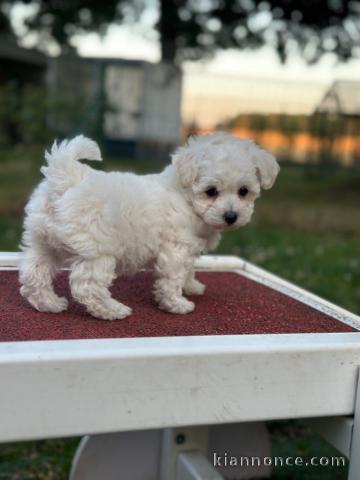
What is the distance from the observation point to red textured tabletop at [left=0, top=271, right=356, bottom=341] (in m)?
1.83

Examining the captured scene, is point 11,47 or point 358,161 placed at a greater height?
point 11,47

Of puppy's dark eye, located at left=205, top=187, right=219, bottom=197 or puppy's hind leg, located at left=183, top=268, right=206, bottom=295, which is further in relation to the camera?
puppy's hind leg, located at left=183, top=268, right=206, bottom=295

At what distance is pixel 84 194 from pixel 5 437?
80 cm

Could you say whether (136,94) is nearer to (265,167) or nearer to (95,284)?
(265,167)

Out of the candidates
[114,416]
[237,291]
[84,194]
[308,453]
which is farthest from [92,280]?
[308,453]

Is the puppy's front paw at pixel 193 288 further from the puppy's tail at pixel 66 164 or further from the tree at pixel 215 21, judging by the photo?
the tree at pixel 215 21

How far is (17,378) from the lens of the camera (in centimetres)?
146

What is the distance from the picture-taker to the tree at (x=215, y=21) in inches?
468

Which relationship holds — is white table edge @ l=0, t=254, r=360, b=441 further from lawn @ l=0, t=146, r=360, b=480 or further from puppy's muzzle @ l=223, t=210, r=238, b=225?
lawn @ l=0, t=146, r=360, b=480

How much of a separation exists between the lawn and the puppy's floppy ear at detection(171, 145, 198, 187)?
5.01 feet

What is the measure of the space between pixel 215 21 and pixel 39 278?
11153 millimetres

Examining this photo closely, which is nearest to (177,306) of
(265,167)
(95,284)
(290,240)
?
(95,284)

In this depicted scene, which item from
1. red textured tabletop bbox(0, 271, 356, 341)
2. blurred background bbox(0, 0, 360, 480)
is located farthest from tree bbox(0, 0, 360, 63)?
red textured tabletop bbox(0, 271, 356, 341)

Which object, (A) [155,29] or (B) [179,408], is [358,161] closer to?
(A) [155,29]
